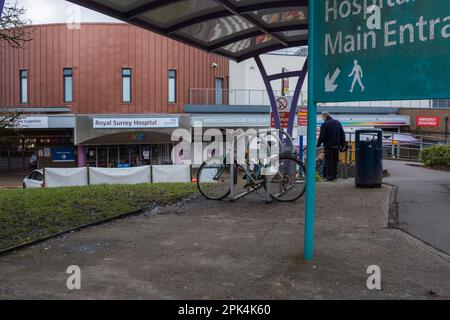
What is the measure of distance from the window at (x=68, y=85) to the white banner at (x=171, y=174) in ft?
49.0

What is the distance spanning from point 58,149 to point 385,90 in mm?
30212

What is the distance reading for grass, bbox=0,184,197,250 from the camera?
21.1ft

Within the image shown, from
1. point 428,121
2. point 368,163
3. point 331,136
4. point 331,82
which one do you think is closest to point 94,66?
point 331,136

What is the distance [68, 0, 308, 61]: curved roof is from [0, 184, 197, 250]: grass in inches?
113

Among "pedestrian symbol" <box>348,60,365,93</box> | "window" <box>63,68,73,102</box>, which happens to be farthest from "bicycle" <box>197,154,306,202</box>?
"window" <box>63,68,73,102</box>

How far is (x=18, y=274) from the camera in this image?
4.59m

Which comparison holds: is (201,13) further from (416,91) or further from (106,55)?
(106,55)

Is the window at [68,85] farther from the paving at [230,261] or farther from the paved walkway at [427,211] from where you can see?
the paving at [230,261]

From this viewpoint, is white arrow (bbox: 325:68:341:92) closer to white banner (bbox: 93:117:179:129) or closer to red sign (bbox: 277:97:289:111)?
red sign (bbox: 277:97:289:111)

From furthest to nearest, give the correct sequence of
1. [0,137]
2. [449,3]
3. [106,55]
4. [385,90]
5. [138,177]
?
1. [106,55]
2. [138,177]
3. [0,137]
4. [385,90]
5. [449,3]

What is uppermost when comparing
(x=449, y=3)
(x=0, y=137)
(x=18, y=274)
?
(x=449, y=3)

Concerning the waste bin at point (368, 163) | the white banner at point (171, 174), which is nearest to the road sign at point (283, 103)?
the waste bin at point (368, 163)

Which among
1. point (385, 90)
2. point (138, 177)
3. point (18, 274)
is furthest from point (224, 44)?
point (138, 177)

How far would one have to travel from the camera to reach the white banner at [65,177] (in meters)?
17.8
